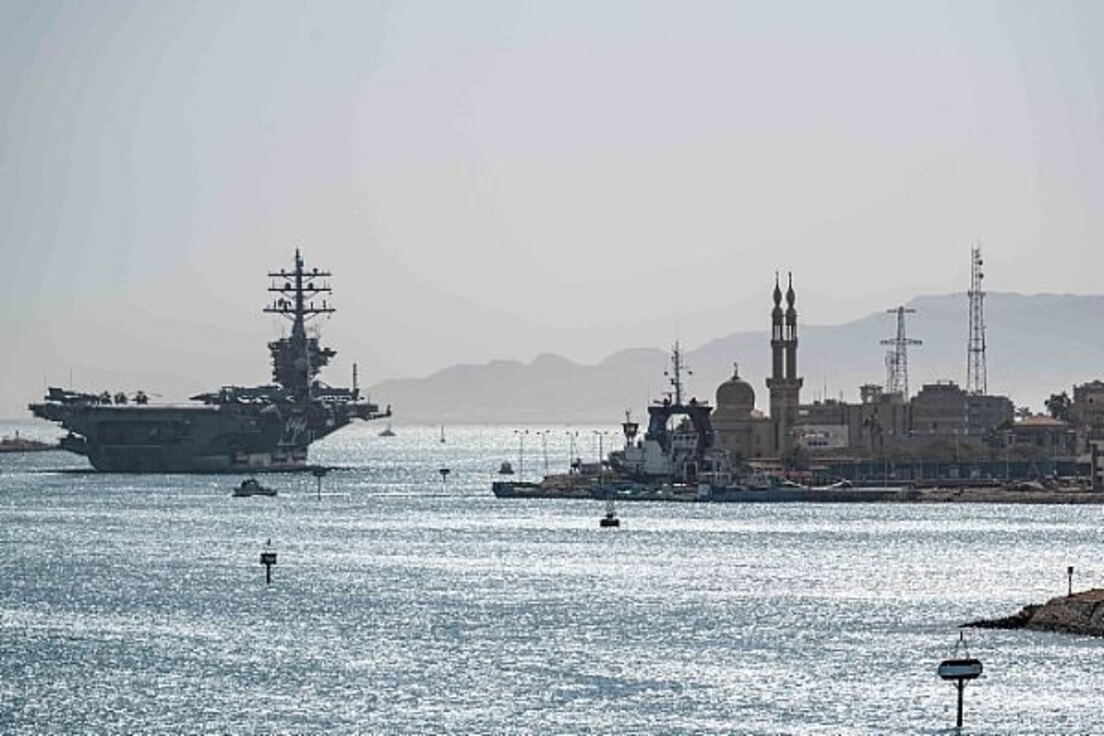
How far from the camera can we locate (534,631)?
297 ft

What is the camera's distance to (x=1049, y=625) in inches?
3450

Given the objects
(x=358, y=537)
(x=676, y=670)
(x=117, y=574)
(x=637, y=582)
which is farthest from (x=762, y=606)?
(x=358, y=537)

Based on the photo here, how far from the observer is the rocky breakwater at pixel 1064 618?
3401 inches

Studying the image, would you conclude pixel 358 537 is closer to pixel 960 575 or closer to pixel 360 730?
pixel 960 575

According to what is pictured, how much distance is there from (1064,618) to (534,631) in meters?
17.0

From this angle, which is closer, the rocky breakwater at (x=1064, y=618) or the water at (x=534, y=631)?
the water at (x=534, y=631)

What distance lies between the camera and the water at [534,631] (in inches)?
2788

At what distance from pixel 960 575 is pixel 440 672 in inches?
1681

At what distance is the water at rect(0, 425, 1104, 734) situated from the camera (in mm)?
70812

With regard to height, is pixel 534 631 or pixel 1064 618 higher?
pixel 1064 618

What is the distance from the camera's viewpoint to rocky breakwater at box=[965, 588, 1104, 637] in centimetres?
8638

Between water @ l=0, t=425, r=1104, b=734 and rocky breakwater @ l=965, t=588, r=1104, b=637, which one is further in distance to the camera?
rocky breakwater @ l=965, t=588, r=1104, b=637

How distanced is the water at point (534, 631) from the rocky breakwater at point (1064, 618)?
101 centimetres

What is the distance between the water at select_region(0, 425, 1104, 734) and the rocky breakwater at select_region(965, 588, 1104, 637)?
1.01 metres
